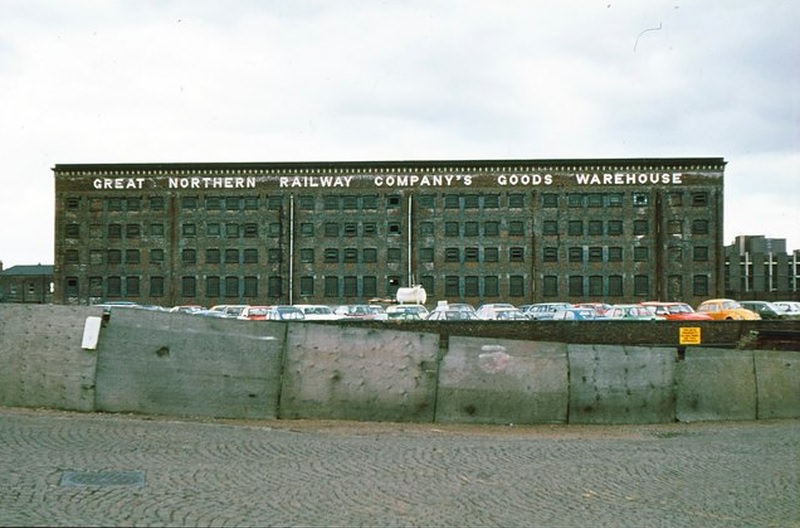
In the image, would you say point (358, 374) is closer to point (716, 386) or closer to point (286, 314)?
point (716, 386)

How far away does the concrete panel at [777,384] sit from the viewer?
1577 centimetres

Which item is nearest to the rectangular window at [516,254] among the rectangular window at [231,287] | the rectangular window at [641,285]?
the rectangular window at [641,285]

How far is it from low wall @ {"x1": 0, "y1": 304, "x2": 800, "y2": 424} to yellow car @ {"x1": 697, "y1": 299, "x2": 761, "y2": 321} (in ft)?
114

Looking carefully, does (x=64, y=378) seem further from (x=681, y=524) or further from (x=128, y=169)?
(x=128, y=169)

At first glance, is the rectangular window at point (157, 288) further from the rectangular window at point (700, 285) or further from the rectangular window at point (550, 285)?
the rectangular window at point (700, 285)

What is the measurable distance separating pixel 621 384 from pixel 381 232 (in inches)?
2385

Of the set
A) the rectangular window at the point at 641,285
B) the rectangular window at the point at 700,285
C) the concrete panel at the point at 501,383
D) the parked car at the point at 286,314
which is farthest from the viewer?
the rectangular window at the point at 641,285

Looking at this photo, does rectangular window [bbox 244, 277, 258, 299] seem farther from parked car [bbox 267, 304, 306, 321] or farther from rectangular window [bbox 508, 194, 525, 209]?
parked car [bbox 267, 304, 306, 321]

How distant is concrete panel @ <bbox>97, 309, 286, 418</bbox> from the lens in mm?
13195

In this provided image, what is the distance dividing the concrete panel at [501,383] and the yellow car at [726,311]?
1393 inches

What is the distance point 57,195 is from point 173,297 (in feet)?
44.0

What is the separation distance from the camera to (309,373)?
13625mm

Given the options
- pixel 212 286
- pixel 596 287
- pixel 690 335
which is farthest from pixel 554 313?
pixel 212 286

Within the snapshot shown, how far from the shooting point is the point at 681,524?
25.9 ft
